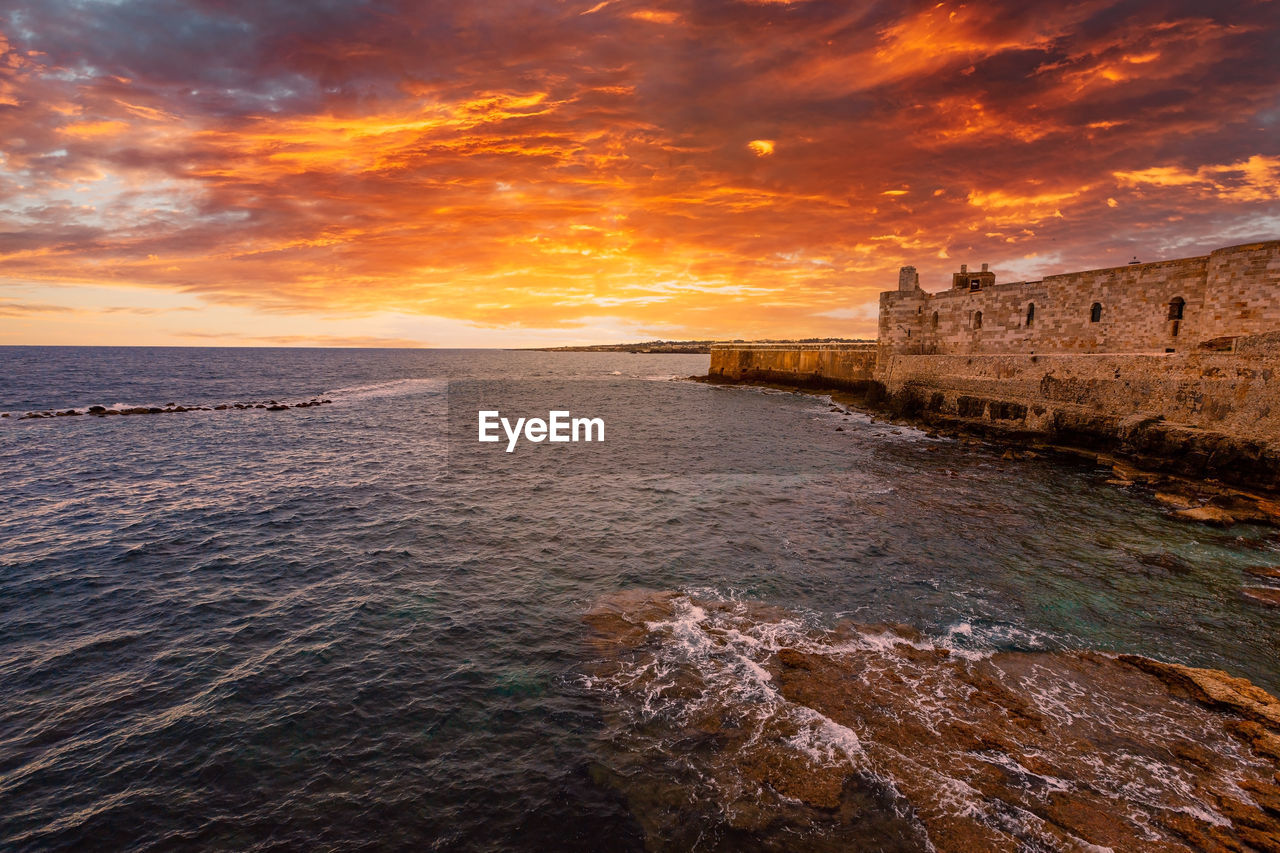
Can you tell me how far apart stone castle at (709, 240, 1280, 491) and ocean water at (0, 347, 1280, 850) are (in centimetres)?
455

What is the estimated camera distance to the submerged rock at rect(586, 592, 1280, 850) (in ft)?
23.7

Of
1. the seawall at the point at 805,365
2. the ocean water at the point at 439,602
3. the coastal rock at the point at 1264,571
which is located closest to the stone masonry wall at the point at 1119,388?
the ocean water at the point at 439,602

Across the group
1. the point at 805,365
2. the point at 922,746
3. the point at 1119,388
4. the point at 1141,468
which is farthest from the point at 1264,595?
the point at 805,365

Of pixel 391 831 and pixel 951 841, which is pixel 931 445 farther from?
pixel 391 831

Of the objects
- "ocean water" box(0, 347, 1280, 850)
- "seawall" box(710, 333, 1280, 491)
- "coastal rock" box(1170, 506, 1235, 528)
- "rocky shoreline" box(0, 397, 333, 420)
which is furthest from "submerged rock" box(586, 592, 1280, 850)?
"rocky shoreline" box(0, 397, 333, 420)

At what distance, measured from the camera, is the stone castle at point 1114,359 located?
23312mm

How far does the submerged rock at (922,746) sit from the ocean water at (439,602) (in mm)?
594

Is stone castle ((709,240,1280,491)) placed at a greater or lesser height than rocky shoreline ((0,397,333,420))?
greater

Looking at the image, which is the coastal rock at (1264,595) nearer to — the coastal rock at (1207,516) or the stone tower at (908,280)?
the coastal rock at (1207,516)

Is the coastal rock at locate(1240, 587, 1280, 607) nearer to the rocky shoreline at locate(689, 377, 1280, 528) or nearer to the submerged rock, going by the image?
the submerged rock

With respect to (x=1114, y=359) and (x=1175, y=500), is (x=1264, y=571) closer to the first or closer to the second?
(x=1175, y=500)

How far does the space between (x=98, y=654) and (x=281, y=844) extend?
8304 mm

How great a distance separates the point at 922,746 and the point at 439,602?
11398mm

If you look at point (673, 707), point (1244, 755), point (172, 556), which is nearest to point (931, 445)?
point (1244, 755)
